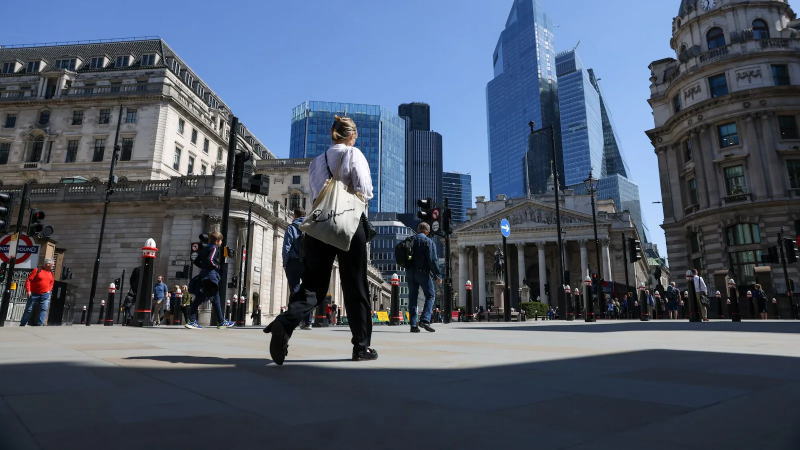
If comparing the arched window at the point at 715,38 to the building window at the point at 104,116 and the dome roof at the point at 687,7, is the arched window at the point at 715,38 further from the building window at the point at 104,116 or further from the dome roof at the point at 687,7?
the building window at the point at 104,116

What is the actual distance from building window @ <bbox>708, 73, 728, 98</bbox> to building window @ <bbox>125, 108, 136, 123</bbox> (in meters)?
48.9

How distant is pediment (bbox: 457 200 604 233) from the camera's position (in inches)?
2467

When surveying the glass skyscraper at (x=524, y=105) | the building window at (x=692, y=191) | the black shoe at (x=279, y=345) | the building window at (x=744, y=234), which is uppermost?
the glass skyscraper at (x=524, y=105)

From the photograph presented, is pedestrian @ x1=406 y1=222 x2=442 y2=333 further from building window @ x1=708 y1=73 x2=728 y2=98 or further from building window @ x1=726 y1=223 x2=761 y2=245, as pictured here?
building window @ x1=708 y1=73 x2=728 y2=98

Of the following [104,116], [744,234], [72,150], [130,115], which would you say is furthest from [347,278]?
[72,150]

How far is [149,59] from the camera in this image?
47031 millimetres

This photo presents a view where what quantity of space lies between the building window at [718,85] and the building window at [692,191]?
22.0ft

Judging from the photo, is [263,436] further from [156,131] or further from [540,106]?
[540,106]

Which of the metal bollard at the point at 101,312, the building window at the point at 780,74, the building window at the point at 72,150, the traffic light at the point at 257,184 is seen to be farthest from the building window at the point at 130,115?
the building window at the point at 780,74

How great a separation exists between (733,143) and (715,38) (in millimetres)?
9631

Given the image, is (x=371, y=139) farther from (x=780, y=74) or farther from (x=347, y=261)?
(x=347, y=261)

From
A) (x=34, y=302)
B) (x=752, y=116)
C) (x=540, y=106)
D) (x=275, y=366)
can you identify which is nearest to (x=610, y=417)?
(x=275, y=366)

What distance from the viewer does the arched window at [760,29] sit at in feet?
118

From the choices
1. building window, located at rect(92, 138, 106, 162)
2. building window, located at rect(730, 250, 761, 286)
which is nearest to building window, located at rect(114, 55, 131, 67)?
building window, located at rect(92, 138, 106, 162)
